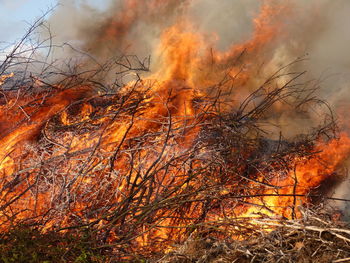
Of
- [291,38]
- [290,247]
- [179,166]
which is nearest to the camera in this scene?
[290,247]

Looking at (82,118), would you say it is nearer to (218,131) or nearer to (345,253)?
(218,131)

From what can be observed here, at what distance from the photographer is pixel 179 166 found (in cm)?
539

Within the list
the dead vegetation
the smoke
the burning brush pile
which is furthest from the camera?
the smoke

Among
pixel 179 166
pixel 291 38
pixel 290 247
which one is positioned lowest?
pixel 290 247

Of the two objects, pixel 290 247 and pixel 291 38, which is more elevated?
pixel 291 38

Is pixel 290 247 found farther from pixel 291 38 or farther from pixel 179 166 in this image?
pixel 291 38

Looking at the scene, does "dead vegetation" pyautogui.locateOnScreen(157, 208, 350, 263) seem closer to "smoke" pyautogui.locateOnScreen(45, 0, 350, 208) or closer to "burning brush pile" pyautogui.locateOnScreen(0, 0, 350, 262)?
"burning brush pile" pyautogui.locateOnScreen(0, 0, 350, 262)

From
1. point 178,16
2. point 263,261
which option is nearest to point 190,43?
point 178,16

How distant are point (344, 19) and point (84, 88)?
23.1ft

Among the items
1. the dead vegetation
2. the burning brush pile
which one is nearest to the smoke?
the burning brush pile

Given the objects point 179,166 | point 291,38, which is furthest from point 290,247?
point 291,38

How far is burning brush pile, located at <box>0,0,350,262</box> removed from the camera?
3520mm

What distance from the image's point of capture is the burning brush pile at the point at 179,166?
3.52 metres

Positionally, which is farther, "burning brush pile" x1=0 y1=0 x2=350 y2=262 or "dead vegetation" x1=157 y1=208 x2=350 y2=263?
"burning brush pile" x1=0 y1=0 x2=350 y2=262
